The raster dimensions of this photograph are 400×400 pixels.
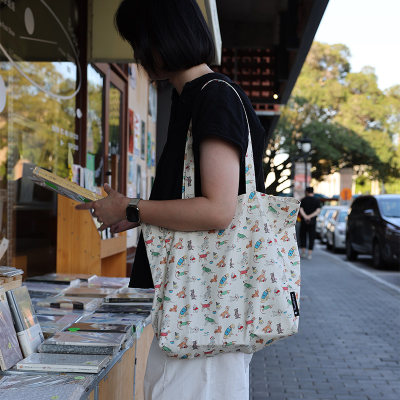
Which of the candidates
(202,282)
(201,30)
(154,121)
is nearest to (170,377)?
(202,282)

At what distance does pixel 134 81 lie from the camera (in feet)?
28.7

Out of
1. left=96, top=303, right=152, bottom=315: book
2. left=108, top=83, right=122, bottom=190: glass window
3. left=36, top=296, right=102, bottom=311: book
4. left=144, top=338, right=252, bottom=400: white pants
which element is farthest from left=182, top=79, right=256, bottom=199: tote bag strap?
left=108, top=83, right=122, bottom=190: glass window

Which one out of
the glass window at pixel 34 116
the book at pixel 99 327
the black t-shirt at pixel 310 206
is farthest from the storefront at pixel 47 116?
the black t-shirt at pixel 310 206

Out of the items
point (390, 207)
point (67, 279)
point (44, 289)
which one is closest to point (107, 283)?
point (67, 279)

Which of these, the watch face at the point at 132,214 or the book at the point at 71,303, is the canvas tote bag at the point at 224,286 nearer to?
the watch face at the point at 132,214

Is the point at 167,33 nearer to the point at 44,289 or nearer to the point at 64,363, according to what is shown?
the point at 64,363

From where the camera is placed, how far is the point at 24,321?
241 centimetres

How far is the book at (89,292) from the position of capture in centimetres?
363

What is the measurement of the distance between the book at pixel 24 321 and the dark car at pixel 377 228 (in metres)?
11.4

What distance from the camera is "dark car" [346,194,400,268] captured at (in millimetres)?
13281

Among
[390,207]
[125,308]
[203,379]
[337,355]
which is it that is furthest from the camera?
[390,207]

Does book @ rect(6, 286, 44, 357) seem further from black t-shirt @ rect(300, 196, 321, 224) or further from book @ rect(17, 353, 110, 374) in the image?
black t-shirt @ rect(300, 196, 321, 224)

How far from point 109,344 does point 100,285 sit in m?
1.60

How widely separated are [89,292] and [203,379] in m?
2.13
